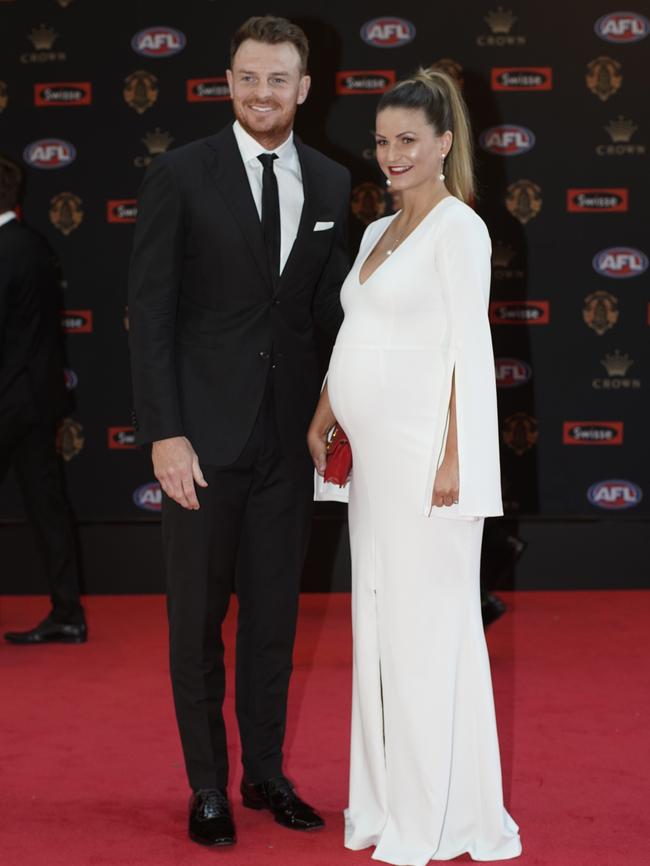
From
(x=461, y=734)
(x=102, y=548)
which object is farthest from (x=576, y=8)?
(x=461, y=734)

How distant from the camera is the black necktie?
8.34ft

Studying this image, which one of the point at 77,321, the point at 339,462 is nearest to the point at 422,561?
the point at 339,462

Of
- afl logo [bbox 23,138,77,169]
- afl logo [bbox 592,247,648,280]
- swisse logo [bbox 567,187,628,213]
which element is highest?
afl logo [bbox 23,138,77,169]

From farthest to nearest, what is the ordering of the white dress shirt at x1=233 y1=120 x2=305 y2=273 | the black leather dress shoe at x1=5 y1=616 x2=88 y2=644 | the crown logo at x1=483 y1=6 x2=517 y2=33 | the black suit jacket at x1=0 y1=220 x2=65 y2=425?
the crown logo at x1=483 y1=6 x2=517 y2=33 → the black leather dress shoe at x1=5 y1=616 x2=88 y2=644 → the black suit jacket at x1=0 y1=220 x2=65 y2=425 → the white dress shirt at x1=233 y1=120 x2=305 y2=273

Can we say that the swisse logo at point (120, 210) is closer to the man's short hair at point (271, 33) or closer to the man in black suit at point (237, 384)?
the man in black suit at point (237, 384)

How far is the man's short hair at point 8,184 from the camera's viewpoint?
440 centimetres

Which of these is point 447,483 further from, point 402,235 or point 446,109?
point 446,109

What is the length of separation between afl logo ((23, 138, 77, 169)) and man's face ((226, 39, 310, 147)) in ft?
11.1

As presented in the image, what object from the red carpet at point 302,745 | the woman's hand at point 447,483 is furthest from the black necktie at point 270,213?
the red carpet at point 302,745

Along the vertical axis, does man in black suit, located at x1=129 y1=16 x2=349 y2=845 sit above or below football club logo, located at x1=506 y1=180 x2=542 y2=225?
below

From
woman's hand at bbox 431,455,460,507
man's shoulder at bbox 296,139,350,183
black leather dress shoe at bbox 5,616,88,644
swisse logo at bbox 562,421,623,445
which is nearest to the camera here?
woman's hand at bbox 431,455,460,507

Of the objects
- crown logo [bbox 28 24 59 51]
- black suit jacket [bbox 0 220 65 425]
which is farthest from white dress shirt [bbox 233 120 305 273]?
crown logo [bbox 28 24 59 51]

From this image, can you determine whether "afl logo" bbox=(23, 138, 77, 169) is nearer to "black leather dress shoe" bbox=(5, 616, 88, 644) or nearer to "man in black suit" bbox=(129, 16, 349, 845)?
"black leather dress shoe" bbox=(5, 616, 88, 644)

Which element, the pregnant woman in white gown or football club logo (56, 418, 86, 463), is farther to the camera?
football club logo (56, 418, 86, 463)
